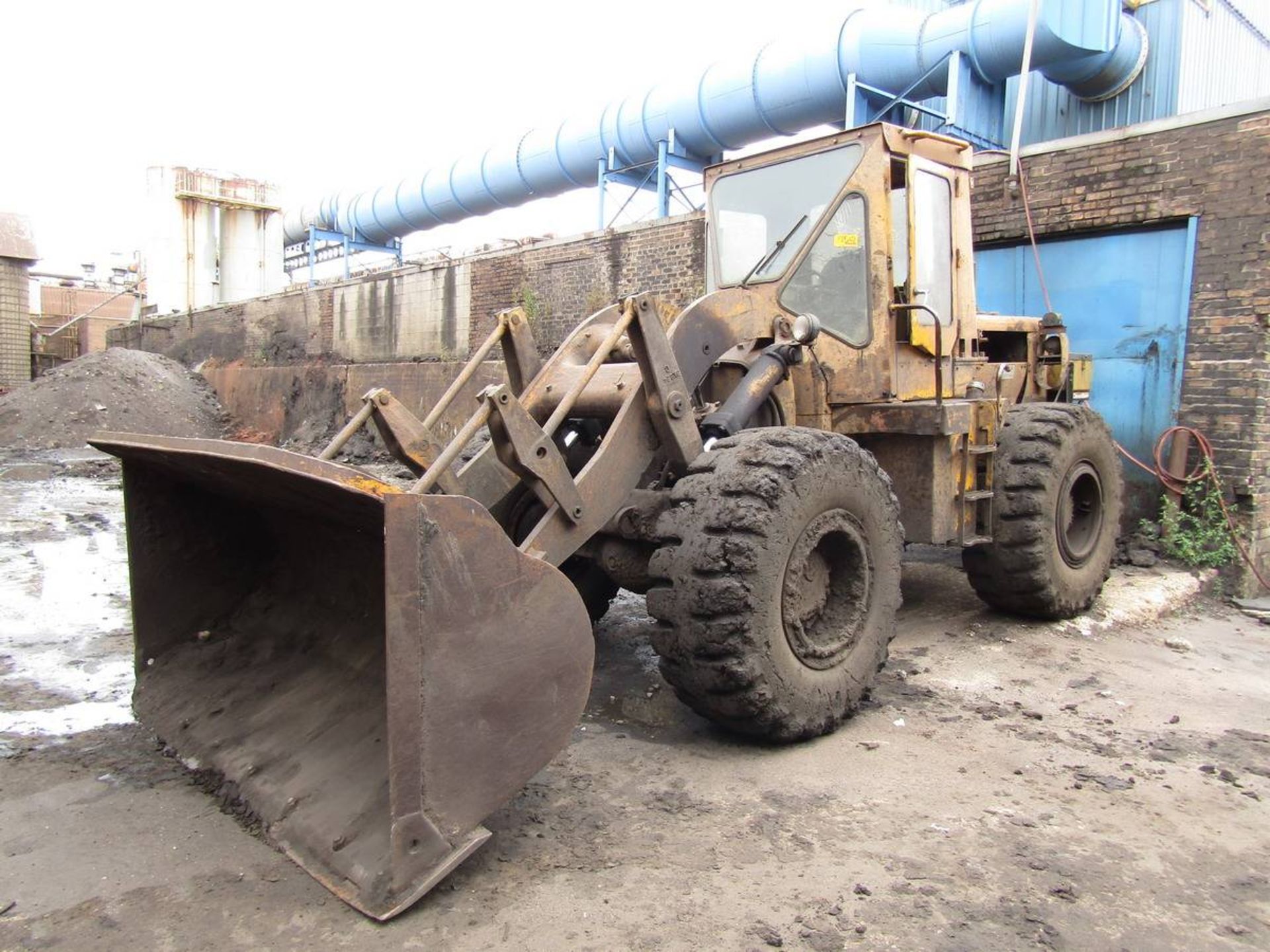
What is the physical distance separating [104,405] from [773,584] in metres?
18.5

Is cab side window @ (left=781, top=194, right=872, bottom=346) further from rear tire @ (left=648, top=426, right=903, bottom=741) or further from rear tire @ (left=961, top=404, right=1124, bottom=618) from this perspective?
rear tire @ (left=961, top=404, right=1124, bottom=618)

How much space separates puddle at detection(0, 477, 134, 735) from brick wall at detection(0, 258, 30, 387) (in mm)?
18223

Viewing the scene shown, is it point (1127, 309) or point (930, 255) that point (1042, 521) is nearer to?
point (930, 255)

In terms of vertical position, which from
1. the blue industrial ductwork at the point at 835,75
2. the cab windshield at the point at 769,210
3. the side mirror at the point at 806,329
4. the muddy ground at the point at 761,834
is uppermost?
the blue industrial ductwork at the point at 835,75

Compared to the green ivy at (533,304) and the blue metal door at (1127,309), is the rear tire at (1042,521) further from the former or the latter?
the green ivy at (533,304)

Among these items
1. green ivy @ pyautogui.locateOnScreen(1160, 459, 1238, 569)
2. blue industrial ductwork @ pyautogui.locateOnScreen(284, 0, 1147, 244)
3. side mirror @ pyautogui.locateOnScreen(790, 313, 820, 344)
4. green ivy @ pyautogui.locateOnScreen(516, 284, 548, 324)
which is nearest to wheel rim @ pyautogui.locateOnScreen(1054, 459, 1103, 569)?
green ivy @ pyautogui.locateOnScreen(1160, 459, 1238, 569)

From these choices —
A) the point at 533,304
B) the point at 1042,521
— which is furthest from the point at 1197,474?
the point at 533,304

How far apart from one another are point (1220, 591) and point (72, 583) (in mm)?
8437

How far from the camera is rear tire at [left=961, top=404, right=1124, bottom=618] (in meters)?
5.53

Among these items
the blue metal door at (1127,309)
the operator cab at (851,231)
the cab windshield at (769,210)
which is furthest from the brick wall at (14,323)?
the operator cab at (851,231)

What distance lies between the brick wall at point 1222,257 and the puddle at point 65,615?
7.64 m

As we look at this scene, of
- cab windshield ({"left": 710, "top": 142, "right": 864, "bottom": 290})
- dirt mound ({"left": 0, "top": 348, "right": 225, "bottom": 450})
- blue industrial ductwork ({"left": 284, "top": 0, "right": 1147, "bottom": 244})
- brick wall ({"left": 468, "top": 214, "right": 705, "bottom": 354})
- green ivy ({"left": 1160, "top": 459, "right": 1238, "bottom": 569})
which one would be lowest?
green ivy ({"left": 1160, "top": 459, "right": 1238, "bottom": 569})

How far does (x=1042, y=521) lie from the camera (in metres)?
5.52

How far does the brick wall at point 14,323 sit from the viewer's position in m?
25.0
